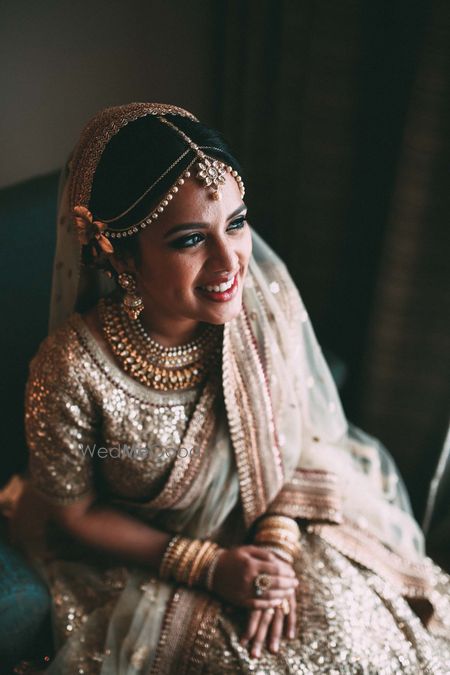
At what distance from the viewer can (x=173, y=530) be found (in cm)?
119

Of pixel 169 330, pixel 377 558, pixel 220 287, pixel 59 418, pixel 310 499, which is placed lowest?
pixel 377 558

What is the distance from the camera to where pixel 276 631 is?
102cm

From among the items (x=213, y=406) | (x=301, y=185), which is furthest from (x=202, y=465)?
(x=301, y=185)

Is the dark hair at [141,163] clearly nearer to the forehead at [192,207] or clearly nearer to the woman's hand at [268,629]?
the forehead at [192,207]

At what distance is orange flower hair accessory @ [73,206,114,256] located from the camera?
0.89 m

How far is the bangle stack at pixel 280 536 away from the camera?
1.11m

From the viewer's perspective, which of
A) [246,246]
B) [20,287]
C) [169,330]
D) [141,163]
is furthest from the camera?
[20,287]

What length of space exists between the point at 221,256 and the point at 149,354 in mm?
238

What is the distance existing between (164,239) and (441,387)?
0.98m

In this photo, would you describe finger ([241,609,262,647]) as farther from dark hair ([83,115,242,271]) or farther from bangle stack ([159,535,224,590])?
dark hair ([83,115,242,271])

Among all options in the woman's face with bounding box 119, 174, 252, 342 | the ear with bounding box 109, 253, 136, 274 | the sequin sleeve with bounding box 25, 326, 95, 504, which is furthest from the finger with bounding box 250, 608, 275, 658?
the ear with bounding box 109, 253, 136, 274

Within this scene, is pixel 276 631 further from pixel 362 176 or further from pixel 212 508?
pixel 362 176

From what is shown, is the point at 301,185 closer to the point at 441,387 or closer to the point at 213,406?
the point at 441,387

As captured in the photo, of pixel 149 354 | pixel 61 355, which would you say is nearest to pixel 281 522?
pixel 149 354
